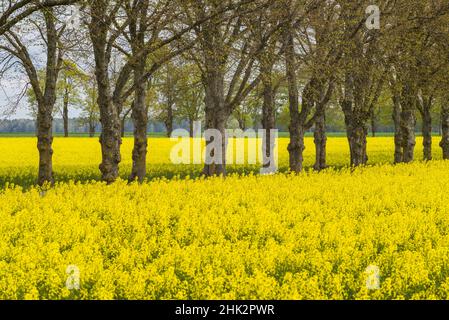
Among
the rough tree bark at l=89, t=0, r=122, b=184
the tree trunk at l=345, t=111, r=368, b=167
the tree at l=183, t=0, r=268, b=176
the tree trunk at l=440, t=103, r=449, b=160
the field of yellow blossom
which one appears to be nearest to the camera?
the field of yellow blossom

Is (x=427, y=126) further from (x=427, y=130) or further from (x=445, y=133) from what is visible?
(x=445, y=133)

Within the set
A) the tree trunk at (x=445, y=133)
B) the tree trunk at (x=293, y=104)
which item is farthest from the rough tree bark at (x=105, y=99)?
the tree trunk at (x=445, y=133)

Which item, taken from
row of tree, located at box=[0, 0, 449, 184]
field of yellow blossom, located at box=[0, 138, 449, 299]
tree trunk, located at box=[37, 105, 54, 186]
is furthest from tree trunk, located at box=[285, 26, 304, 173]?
tree trunk, located at box=[37, 105, 54, 186]

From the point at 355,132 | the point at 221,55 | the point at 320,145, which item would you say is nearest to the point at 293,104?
the point at 355,132

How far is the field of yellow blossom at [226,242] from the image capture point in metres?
6.36

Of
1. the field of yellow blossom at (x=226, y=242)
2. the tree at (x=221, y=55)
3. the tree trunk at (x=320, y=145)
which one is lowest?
the field of yellow blossom at (x=226, y=242)

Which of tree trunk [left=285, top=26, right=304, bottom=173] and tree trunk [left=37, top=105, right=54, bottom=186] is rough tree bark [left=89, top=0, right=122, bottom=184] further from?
tree trunk [left=285, top=26, right=304, bottom=173]

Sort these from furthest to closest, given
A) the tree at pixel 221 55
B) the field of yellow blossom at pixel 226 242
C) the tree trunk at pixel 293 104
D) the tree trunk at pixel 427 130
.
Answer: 1. the tree trunk at pixel 427 130
2. the tree trunk at pixel 293 104
3. the tree at pixel 221 55
4. the field of yellow blossom at pixel 226 242

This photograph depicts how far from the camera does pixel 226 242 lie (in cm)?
841

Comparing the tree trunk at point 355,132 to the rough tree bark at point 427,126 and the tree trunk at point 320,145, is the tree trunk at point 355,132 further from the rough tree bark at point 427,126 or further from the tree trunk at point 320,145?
the rough tree bark at point 427,126

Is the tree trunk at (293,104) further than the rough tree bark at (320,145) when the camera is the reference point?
No

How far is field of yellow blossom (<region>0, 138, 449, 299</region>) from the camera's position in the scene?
20.9 ft

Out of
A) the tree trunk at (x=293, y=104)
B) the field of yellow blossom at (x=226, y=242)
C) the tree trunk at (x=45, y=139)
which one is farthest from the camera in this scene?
the tree trunk at (x=45, y=139)
